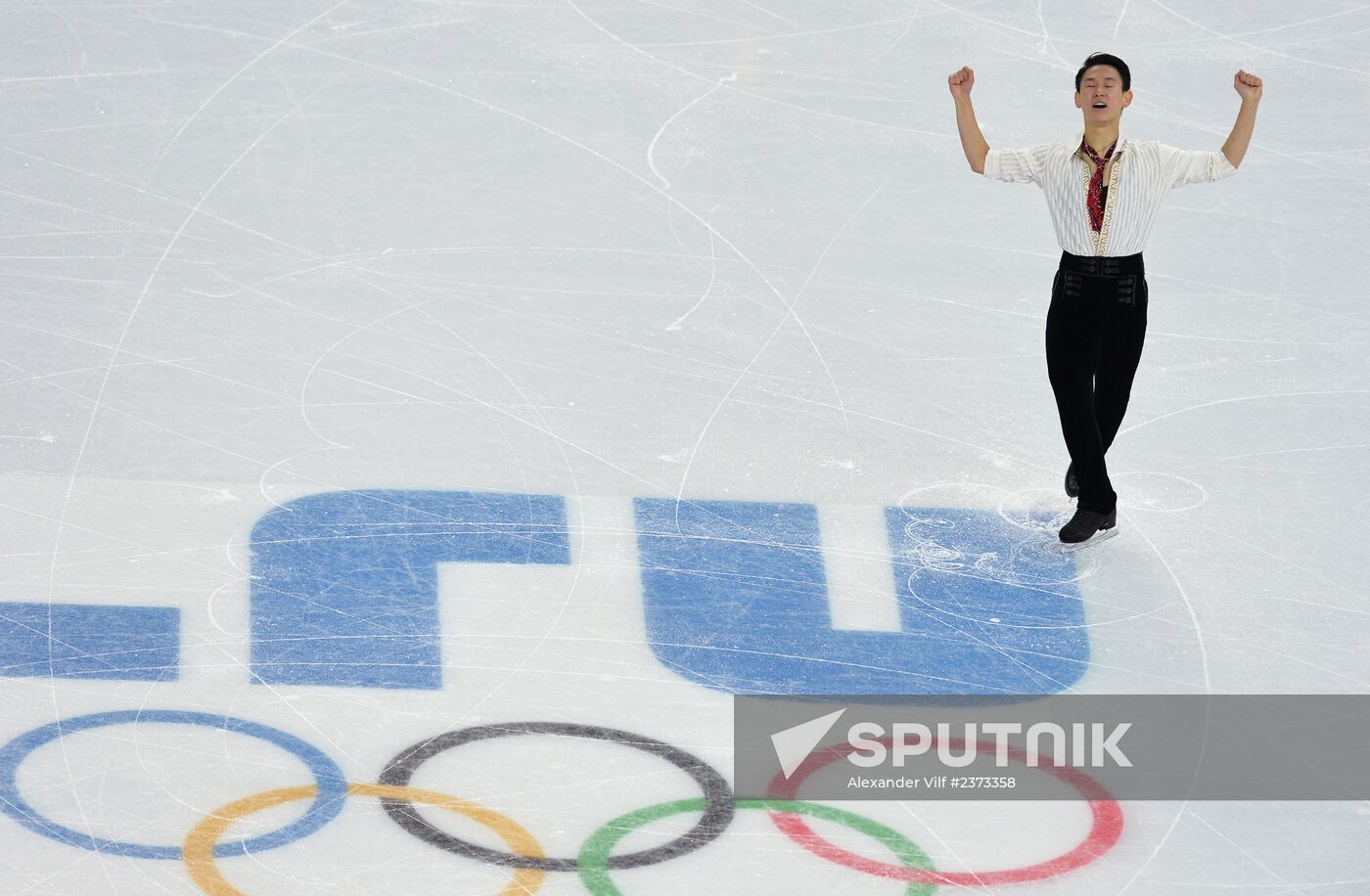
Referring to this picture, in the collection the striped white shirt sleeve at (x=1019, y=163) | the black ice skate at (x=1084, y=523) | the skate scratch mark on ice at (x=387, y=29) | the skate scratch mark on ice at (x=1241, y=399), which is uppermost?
the skate scratch mark on ice at (x=387, y=29)

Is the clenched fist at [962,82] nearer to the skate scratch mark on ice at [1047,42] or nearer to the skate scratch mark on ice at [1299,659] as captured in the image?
the skate scratch mark on ice at [1299,659]

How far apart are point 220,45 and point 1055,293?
423cm

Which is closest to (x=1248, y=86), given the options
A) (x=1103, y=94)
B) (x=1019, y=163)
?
(x=1103, y=94)

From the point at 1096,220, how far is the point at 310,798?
3089 mm

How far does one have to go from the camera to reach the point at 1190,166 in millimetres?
6645

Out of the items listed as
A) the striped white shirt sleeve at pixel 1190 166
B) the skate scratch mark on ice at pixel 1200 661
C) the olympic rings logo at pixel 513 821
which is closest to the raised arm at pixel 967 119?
the striped white shirt sleeve at pixel 1190 166

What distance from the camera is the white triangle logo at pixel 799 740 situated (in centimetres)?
590

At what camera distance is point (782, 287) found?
8211mm

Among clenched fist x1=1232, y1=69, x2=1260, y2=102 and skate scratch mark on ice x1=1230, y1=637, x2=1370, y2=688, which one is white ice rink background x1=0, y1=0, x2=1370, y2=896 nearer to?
skate scratch mark on ice x1=1230, y1=637, x2=1370, y2=688

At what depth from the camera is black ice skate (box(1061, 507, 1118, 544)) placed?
695cm

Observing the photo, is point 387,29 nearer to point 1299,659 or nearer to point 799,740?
point 799,740

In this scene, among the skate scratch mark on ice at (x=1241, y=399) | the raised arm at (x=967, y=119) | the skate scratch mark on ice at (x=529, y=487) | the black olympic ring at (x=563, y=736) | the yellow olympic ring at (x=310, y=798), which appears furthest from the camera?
the skate scratch mark on ice at (x=1241, y=399)

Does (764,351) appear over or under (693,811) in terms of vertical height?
over

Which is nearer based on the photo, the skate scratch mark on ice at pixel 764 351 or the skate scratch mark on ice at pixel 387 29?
the skate scratch mark on ice at pixel 764 351
